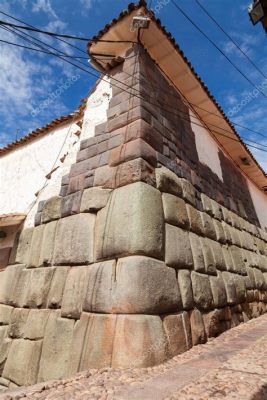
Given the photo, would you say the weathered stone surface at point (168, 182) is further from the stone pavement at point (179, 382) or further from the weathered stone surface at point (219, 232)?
the stone pavement at point (179, 382)

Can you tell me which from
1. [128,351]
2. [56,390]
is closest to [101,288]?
[128,351]

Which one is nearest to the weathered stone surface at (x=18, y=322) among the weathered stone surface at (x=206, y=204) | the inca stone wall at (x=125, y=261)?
the inca stone wall at (x=125, y=261)

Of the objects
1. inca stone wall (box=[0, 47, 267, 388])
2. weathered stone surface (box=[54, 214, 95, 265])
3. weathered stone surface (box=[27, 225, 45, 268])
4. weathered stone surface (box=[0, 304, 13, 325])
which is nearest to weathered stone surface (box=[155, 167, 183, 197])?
inca stone wall (box=[0, 47, 267, 388])

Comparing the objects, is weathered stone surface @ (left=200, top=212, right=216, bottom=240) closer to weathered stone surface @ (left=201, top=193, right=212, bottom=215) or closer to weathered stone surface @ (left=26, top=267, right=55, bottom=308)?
weathered stone surface @ (left=201, top=193, right=212, bottom=215)

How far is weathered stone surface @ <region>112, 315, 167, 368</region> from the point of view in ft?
6.65

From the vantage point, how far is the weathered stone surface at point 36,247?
3.32 meters

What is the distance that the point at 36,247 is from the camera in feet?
11.2

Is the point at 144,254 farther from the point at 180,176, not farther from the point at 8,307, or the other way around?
the point at 8,307

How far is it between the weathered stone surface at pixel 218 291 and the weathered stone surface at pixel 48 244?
2.03m

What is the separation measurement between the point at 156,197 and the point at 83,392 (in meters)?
1.81

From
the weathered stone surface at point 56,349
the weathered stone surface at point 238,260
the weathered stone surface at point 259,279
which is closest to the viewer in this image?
the weathered stone surface at point 56,349

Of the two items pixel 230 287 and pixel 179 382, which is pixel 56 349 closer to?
pixel 179 382

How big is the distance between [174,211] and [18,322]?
7.38 feet

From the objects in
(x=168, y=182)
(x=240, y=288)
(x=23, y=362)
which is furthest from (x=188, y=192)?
(x=23, y=362)
